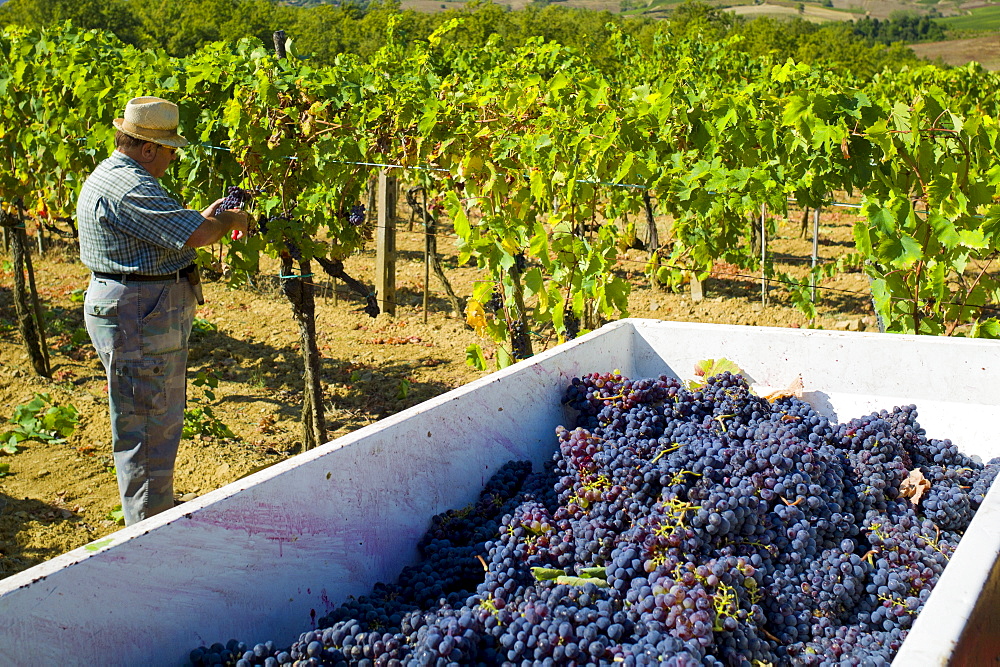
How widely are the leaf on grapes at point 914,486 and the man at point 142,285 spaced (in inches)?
85.2

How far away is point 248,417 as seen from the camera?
496 centimetres

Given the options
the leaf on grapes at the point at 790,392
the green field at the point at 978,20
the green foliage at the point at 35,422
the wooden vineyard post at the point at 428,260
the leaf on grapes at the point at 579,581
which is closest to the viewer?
the leaf on grapes at the point at 579,581

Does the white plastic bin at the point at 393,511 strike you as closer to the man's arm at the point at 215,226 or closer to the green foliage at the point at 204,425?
the man's arm at the point at 215,226

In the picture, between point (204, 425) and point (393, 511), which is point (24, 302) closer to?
point (204, 425)

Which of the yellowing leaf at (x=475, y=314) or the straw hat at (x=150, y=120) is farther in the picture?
the yellowing leaf at (x=475, y=314)

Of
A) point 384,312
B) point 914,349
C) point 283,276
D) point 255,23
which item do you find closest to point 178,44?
point 255,23

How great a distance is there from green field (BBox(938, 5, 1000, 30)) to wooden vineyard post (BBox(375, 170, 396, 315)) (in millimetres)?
85985

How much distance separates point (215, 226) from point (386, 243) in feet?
12.3

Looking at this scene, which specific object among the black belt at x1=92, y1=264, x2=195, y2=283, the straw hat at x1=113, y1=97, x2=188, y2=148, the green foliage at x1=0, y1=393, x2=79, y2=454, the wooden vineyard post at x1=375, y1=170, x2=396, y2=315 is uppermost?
the straw hat at x1=113, y1=97, x2=188, y2=148

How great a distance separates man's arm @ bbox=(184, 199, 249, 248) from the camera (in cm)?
276

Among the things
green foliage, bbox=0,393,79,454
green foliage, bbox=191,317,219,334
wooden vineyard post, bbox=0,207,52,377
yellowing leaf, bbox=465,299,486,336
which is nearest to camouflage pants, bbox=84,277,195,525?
green foliage, bbox=0,393,79,454

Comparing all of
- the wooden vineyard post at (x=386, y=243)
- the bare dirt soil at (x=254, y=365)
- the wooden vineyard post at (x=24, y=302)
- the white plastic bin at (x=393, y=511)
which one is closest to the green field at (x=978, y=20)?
the bare dirt soil at (x=254, y=365)

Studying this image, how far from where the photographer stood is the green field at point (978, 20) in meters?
78.9

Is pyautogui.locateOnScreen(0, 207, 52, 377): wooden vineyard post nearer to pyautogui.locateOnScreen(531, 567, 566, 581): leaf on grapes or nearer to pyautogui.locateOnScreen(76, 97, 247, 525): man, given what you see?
pyautogui.locateOnScreen(76, 97, 247, 525): man
